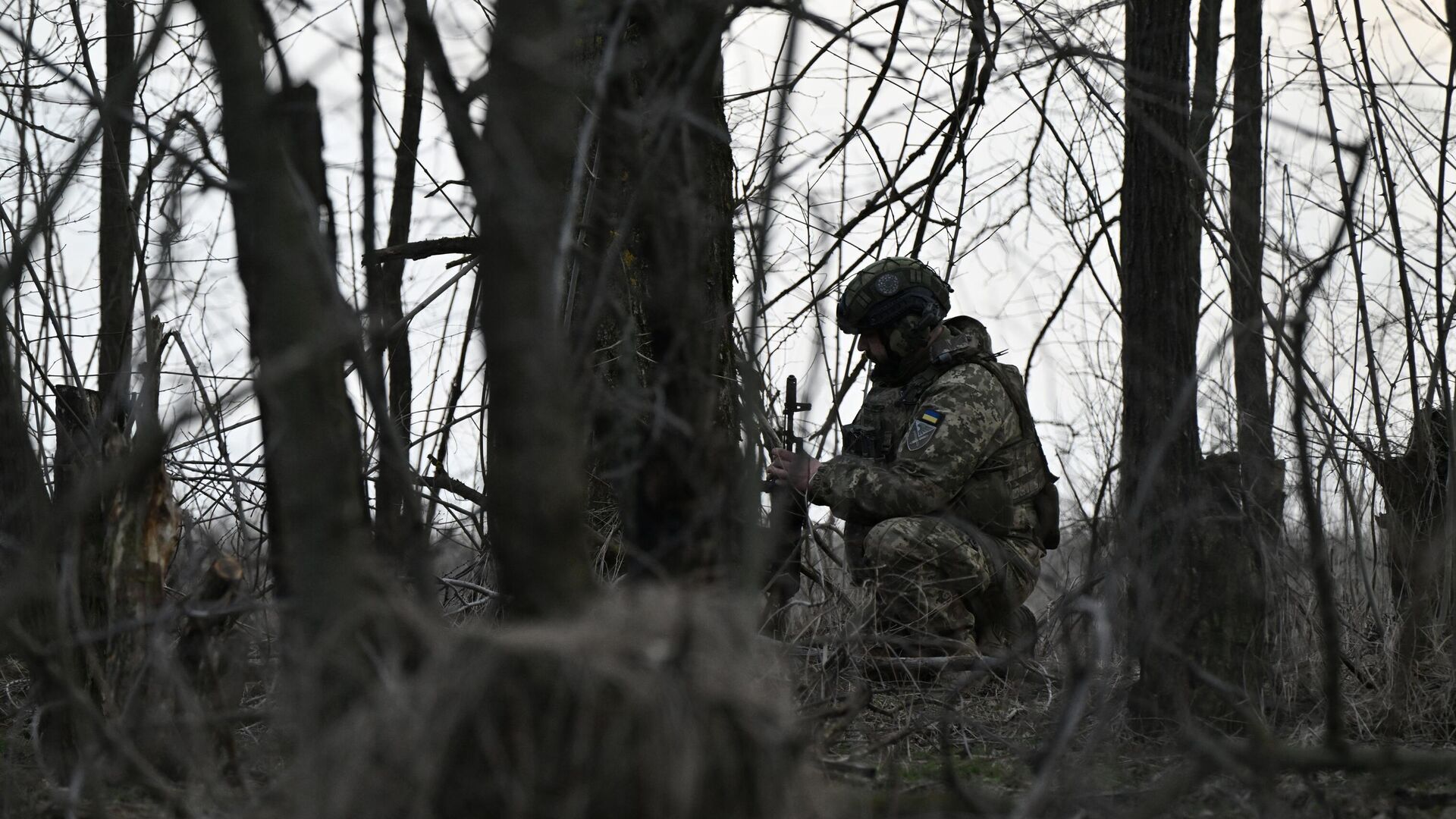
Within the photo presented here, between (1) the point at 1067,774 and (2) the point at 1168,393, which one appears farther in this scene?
(2) the point at 1168,393

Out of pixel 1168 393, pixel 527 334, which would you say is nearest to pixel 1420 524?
pixel 1168 393

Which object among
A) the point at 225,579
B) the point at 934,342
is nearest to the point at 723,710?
the point at 225,579

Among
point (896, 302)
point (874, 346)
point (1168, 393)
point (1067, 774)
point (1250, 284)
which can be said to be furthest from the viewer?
point (874, 346)

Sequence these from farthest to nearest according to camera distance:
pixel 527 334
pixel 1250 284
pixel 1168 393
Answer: pixel 1168 393
pixel 1250 284
pixel 527 334

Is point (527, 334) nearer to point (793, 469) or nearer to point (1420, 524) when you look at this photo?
point (793, 469)

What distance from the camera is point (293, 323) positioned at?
5.87 feet

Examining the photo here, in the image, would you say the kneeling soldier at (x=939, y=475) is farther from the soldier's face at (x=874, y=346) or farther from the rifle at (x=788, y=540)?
the rifle at (x=788, y=540)

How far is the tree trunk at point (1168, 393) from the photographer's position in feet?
9.84

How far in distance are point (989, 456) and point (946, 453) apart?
0.25m

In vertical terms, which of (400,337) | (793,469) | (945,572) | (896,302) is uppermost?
(896,302)

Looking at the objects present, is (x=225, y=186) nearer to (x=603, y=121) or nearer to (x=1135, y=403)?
(x=603, y=121)

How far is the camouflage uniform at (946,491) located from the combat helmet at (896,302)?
134mm

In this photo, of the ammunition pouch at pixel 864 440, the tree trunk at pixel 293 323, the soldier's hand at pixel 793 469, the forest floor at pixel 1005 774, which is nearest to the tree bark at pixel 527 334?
the tree trunk at pixel 293 323

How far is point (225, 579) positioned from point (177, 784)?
1.47ft
